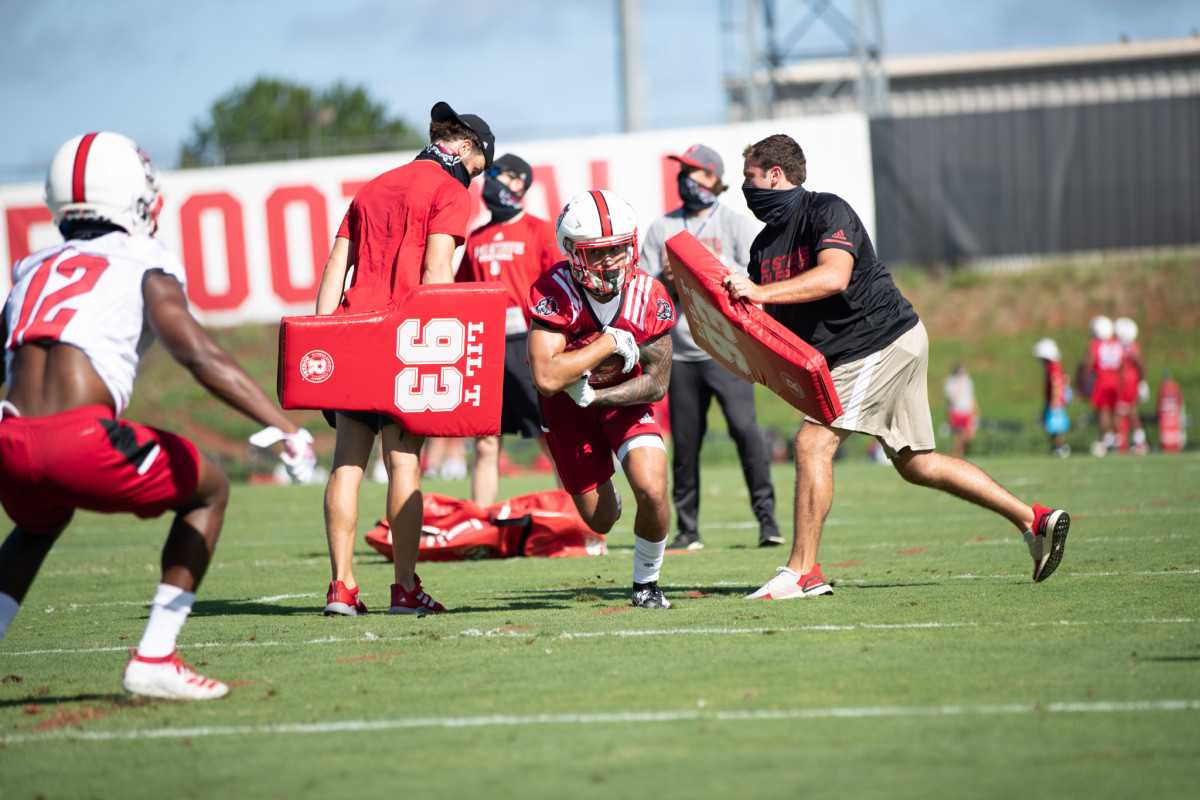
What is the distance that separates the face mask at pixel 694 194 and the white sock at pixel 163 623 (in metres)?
5.19

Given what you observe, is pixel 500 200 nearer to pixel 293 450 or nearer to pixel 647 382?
pixel 647 382

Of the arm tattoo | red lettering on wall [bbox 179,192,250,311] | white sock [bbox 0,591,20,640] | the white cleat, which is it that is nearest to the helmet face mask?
the arm tattoo

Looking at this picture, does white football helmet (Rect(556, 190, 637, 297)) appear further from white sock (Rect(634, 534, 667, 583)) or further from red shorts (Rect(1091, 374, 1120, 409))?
red shorts (Rect(1091, 374, 1120, 409))

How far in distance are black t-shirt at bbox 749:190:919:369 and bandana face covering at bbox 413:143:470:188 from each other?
1575 mm

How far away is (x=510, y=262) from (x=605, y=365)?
3067mm

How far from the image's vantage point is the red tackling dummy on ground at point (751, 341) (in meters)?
5.26

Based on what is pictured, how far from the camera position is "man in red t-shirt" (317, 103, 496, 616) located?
17.9 feet

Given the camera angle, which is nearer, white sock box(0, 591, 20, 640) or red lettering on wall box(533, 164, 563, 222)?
white sock box(0, 591, 20, 640)

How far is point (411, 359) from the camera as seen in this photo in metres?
5.36

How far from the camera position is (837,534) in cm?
852

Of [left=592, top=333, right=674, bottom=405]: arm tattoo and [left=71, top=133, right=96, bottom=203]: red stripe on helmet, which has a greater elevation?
[left=71, top=133, right=96, bottom=203]: red stripe on helmet

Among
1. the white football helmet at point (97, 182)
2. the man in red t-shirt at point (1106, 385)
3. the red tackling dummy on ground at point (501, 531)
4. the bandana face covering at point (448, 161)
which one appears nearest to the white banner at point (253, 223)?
the man in red t-shirt at point (1106, 385)

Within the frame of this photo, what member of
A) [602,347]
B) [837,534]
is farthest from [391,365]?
[837,534]

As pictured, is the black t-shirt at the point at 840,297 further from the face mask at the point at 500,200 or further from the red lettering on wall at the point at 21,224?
the red lettering on wall at the point at 21,224
